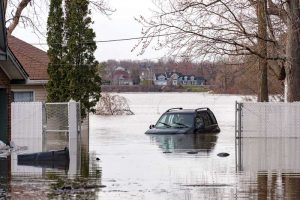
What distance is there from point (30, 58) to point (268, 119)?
16.3m

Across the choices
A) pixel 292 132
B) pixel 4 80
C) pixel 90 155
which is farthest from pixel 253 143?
pixel 4 80

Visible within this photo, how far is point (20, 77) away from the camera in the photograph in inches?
1065

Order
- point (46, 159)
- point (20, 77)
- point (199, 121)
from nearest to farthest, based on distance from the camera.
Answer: point (46, 159) < point (20, 77) < point (199, 121)

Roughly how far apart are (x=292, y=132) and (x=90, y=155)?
9.84 metres

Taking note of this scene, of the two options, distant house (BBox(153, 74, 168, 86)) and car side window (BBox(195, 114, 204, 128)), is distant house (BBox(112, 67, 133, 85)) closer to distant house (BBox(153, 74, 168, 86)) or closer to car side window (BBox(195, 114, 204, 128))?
distant house (BBox(153, 74, 168, 86))

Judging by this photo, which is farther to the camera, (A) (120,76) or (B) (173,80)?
(A) (120,76)

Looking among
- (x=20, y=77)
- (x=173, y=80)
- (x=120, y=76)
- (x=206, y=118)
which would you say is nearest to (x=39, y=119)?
(x=20, y=77)

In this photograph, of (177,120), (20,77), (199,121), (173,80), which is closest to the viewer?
(20,77)

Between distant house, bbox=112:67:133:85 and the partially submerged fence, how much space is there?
57693mm

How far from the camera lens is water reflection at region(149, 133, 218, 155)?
86.5 feet

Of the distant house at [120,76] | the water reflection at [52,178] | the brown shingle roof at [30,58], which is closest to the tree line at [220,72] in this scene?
the distant house at [120,76]

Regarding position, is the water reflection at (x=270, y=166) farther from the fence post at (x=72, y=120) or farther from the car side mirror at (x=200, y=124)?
the fence post at (x=72, y=120)

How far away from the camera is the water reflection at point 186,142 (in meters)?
26.4

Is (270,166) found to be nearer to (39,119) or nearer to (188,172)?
(188,172)
